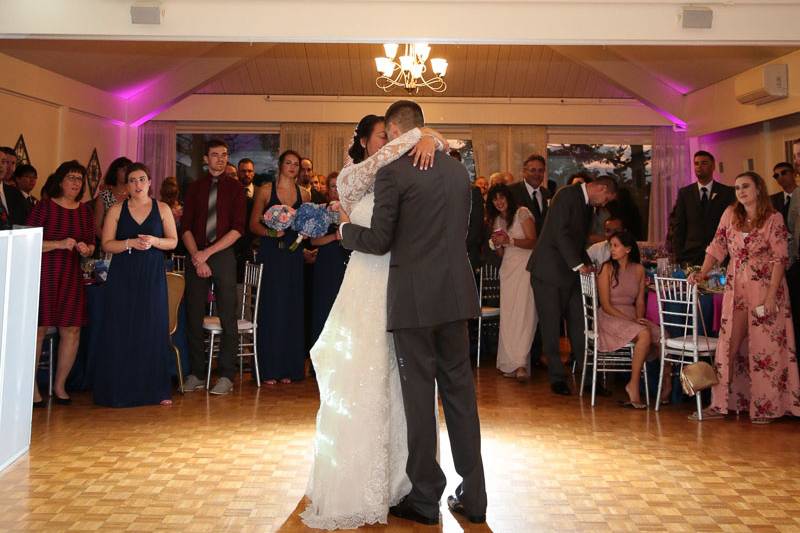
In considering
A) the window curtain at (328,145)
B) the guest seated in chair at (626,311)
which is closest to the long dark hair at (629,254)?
the guest seated in chair at (626,311)

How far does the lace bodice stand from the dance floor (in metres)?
1.38

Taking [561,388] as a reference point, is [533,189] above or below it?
above

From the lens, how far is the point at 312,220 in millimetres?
6699

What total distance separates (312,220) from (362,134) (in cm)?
253

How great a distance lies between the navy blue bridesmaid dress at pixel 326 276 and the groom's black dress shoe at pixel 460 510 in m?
3.43

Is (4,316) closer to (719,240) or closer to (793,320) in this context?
(719,240)

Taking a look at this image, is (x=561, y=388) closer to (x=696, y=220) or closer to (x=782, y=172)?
(x=696, y=220)

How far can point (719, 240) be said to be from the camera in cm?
618

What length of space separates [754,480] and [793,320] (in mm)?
2369

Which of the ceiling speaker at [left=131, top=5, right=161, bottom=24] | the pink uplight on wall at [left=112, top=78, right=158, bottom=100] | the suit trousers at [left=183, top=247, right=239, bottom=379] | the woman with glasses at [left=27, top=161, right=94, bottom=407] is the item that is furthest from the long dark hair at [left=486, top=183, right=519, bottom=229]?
the pink uplight on wall at [left=112, top=78, right=158, bottom=100]

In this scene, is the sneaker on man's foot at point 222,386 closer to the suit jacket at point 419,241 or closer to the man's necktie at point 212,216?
the man's necktie at point 212,216

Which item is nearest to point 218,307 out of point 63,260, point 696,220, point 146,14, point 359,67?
point 63,260

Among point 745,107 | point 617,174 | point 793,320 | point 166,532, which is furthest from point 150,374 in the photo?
point 617,174

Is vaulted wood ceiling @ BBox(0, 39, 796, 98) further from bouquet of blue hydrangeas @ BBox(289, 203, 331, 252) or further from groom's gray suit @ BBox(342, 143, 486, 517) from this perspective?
groom's gray suit @ BBox(342, 143, 486, 517)
